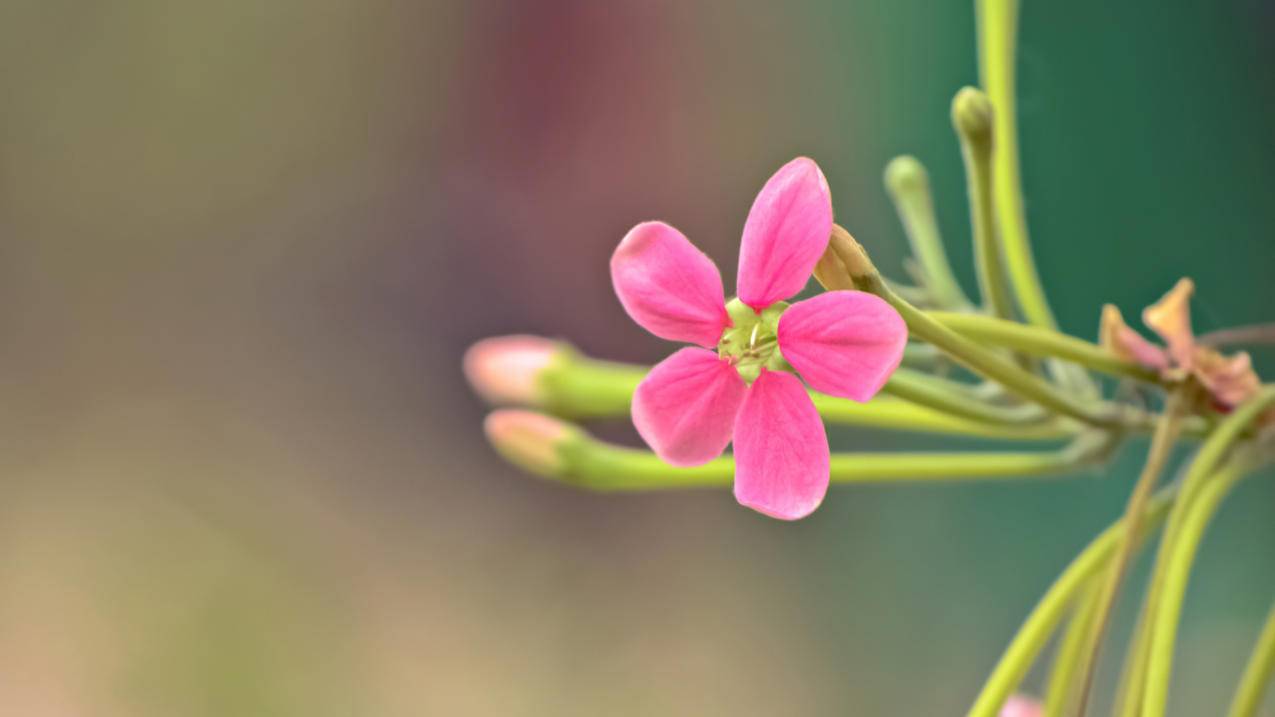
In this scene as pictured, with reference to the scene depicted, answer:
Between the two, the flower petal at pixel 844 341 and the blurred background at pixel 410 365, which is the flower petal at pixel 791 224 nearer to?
the flower petal at pixel 844 341

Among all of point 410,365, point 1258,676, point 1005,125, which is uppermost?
point 410,365

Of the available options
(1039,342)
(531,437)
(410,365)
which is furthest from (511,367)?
(410,365)

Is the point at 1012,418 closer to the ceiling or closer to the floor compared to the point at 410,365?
closer to the floor

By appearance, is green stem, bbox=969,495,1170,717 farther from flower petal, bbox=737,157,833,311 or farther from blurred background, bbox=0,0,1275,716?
blurred background, bbox=0,0,1275,716

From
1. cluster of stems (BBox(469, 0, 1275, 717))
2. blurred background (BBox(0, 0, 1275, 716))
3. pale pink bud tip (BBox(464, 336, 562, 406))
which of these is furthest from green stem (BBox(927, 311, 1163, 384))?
blurred background (BBox(0, 0, 1275, 716))

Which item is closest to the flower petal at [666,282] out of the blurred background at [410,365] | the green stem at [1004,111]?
the green stem at [1004,111]

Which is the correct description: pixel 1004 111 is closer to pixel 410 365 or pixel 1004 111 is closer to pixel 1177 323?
pixel 1177 323

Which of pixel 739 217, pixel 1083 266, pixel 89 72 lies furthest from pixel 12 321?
pixel 1083 266
